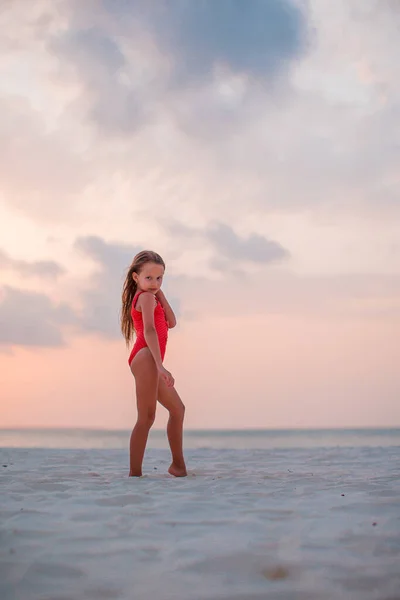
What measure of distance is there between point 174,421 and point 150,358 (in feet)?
2.09

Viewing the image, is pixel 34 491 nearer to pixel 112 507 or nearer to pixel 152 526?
pixel 112 507

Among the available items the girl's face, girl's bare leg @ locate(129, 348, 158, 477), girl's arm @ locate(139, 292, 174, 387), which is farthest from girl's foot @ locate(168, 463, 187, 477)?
the girl's face

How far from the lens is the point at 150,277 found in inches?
203

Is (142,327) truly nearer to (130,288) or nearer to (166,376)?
(130,288)

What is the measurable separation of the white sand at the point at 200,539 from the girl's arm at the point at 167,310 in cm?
150

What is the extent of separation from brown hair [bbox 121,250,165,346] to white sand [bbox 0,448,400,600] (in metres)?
1.53

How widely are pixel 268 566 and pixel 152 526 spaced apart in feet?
2.54

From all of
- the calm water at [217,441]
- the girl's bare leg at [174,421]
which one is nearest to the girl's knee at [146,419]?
the girl's bare leg at [174,421]

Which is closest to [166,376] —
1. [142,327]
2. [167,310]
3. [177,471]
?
[142,327]

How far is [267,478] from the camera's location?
4.82 meters

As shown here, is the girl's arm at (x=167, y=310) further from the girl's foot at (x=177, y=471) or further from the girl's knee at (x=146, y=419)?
the girl's foot at (x=177, y=471)

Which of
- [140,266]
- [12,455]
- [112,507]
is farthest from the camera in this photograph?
[12,455]

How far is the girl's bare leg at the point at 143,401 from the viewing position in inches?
196

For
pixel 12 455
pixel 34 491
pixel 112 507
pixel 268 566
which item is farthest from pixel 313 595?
pixel 12 455
